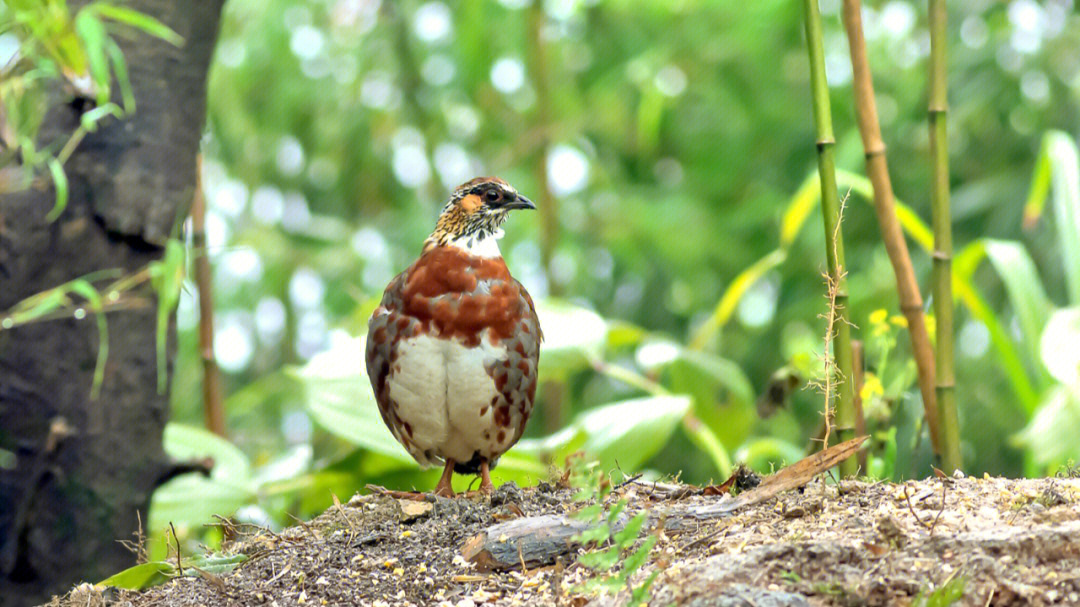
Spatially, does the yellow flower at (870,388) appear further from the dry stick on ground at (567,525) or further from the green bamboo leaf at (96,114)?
the green bamboo leaf at (96,114)

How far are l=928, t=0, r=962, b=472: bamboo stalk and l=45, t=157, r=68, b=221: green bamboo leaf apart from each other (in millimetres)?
1914

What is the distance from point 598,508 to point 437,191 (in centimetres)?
411

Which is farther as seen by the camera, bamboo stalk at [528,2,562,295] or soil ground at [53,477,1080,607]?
bamboo stalk at [528,2,562,295]

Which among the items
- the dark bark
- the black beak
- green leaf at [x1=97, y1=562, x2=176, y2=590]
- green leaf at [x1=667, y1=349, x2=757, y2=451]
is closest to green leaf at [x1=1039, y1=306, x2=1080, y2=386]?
green leaf at [x1=667, y1=349, x2=757, y2=451]

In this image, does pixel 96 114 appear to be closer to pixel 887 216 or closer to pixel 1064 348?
pixel 887 216

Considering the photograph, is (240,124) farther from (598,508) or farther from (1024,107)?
(598,508)

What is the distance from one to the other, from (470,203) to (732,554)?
1504 mm

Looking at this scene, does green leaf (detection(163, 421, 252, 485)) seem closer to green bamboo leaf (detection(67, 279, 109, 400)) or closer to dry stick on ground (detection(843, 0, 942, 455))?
green bamboo leaf (detection(67, 279, 109, 400))

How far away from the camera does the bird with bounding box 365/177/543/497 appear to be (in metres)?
2.73

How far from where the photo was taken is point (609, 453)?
10.4 feet

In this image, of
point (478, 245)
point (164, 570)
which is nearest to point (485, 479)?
point (478, 245)

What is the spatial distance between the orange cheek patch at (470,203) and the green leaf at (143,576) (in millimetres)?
1233

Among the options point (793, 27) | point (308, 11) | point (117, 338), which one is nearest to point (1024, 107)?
point (793, 27)

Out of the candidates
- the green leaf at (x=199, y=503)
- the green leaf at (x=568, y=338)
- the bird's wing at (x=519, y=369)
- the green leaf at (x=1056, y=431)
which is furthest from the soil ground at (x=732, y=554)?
the green leaf at (x=568, y=338)
